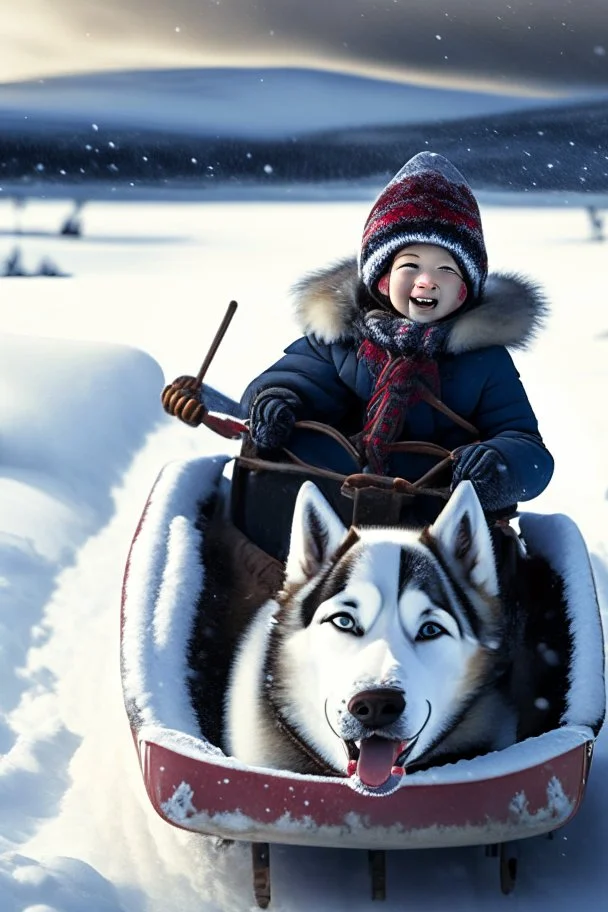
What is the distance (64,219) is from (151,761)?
19.1 meters

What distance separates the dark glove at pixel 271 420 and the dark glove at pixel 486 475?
0.45 metres

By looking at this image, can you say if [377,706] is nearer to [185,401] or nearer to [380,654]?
[380,654]

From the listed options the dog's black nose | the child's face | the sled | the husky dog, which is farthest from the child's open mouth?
the dog's black nose

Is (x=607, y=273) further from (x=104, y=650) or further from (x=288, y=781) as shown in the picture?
(x=288, y=781)

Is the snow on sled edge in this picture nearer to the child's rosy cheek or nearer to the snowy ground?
the snowy ground

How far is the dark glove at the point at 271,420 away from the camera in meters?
2.56

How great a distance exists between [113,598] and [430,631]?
6.37 ft

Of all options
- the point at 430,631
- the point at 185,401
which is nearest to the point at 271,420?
the point at 185,401

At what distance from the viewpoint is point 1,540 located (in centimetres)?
377

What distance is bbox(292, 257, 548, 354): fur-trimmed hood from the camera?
259cm

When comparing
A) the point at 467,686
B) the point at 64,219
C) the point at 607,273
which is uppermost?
the point at 64,219

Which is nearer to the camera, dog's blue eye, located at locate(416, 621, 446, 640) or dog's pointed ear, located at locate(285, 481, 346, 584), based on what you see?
dog's blue eye, located at locate(416, 621, 446, 640)

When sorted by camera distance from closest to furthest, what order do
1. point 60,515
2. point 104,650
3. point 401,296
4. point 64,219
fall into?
1. point 401,296
2. point 104,650
3. point 60,515
4. point 64,219

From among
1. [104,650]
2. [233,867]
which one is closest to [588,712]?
[233,867]
